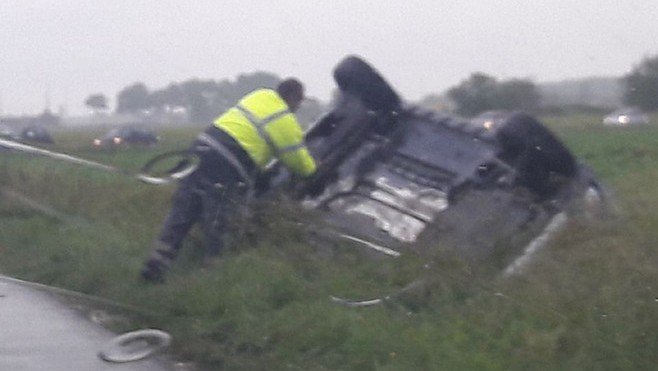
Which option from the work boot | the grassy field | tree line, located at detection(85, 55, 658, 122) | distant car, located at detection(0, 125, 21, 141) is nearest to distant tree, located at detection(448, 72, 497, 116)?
tree line, located at detection(85, 55, 658, 122)

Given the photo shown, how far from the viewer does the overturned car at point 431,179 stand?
986cm

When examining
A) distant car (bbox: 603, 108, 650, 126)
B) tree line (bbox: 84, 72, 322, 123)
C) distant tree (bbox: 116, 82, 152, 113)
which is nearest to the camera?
distant car (bbox: 603, 108, 650, 126)

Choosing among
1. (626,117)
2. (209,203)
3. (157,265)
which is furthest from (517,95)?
(157,265)

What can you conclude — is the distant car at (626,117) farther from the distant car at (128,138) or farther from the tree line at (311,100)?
the distant car at (128,138)

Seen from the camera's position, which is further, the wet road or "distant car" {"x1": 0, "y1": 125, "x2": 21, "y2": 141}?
"distant car" {"x1": 0, "y1": 125, "x2": 21, "y2": 141}

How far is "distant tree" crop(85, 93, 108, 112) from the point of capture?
17156 millimetres

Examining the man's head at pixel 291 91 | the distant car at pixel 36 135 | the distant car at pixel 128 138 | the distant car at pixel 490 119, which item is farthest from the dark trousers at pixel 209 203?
the distant car at pixel 36 135

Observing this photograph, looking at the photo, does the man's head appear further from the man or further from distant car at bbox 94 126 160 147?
distant car at bbox 94 126 160 147

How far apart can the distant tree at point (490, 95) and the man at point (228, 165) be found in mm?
1329

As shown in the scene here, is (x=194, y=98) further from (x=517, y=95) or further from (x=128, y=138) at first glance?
(x=517, y=95)

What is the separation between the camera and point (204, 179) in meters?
10.9

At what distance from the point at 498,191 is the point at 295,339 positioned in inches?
88.0

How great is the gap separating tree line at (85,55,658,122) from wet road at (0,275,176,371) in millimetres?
2747

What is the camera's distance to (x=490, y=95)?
37.1ft
